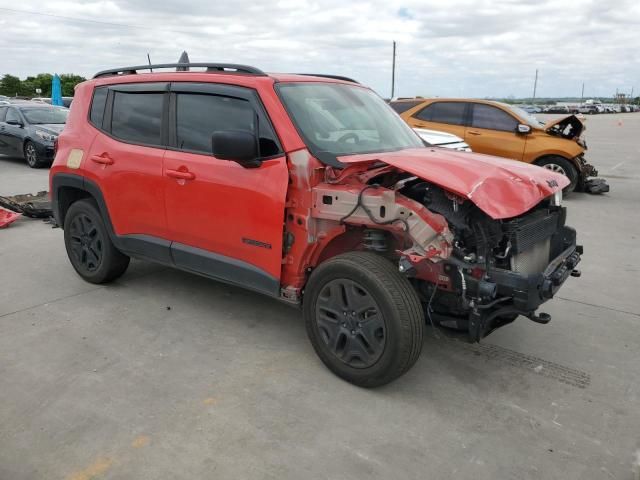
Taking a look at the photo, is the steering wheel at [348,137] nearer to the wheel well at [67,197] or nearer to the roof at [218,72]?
the roof at [218,72]

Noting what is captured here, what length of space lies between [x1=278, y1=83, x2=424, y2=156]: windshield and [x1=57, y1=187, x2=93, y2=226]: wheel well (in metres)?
2.51

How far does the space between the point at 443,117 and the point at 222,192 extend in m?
→ 7.88

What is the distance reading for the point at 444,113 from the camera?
10.6 meters

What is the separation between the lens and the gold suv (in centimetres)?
984

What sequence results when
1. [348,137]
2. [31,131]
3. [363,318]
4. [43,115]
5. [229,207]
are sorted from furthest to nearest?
[43,115]
[31,131]
[348,137]
[229,207]
[363,318]

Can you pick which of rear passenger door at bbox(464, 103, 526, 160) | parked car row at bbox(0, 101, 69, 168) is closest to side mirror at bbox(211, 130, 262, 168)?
rear passenger door at bbox(464, 103, 526, 160)

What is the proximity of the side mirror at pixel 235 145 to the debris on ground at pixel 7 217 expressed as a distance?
531 centimetres

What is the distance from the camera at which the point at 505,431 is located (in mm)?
2910

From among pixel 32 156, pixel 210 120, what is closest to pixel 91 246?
pixel 210 120

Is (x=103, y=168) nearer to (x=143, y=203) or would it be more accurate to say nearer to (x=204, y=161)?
(x=143, y=203)

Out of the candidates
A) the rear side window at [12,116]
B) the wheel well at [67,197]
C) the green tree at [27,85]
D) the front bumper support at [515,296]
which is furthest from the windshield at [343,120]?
the green tree at [27,85]

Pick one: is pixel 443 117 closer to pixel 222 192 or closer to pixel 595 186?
pixel 595 186

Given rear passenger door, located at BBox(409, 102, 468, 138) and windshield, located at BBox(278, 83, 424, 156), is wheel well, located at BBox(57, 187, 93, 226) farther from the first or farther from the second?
rear passenger door, located at BBox(409, 102, 468, 138)

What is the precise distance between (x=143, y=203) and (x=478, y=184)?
2.71m
